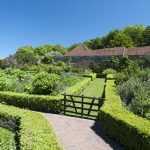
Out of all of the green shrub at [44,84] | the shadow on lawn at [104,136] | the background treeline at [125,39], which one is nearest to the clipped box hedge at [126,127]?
the shadow on lawn at [104,136]

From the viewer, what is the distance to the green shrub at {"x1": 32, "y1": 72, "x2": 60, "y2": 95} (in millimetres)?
17656

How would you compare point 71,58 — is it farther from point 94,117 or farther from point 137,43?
point 94,117

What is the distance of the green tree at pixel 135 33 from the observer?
86.6 meters

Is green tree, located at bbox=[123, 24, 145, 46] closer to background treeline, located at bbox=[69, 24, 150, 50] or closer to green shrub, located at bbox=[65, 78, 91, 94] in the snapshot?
background treeline, located at bbox=[69, 24, 150, 50]

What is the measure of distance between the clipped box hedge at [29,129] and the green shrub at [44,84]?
538 cm

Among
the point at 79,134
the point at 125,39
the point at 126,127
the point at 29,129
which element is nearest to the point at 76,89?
the point at 79,134

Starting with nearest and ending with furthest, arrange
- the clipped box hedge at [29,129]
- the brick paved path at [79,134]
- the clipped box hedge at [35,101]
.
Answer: the clipped box hedge at [29,129], the brick paved path at [79,134], the clipped box hedge at [35,101]

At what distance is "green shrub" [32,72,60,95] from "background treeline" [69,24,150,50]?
2540 inches

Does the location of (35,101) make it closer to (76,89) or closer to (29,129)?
(76,89)

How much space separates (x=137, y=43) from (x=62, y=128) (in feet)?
254

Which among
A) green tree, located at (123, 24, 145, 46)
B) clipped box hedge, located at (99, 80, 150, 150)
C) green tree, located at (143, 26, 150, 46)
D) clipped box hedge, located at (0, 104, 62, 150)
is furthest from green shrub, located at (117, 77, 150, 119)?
green tree, located at (123, 24, 145, 46)

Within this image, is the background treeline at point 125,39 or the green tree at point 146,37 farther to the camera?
the background treeline at point 125,39

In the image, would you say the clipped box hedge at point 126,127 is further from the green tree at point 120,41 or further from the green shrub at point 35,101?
the green tree at point 120,41

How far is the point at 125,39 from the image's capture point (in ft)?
269
